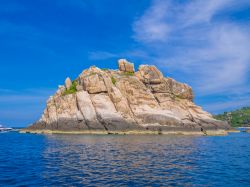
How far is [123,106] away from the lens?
103m

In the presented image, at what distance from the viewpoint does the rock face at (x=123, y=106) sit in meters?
98.4

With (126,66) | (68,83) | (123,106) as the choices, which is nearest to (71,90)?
(68,83)

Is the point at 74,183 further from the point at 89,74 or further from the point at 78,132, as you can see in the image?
the point at 89,74

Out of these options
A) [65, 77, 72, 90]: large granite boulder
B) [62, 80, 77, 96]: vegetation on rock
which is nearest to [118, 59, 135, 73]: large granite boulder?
[62, 80, 77, 96]: vegetation on rock

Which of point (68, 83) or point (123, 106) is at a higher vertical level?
point (68, 83)

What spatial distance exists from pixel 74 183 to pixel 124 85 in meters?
87.5

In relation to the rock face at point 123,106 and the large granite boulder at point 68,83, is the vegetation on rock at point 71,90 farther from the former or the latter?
the rock face at point 123,106

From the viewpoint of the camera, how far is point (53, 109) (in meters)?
106

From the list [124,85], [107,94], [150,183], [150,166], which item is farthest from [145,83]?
[150,183]

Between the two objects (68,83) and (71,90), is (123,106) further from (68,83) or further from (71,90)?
(68,83)

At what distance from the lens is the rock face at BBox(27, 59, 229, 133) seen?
9838 cm

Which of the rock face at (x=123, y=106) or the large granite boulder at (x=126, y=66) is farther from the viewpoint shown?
the large granite boulder at (x=126, y=66)

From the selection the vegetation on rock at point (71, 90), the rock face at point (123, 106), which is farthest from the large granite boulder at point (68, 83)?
the vegetation on rock at point (71, 90)

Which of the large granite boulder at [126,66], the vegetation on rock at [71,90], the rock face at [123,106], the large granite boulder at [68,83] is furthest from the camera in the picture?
the large granite boulder at [126,66]
